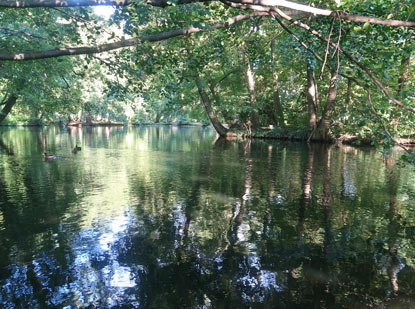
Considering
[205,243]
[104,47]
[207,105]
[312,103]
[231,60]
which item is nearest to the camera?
[205,243]

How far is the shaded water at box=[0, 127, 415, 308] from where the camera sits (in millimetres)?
5074

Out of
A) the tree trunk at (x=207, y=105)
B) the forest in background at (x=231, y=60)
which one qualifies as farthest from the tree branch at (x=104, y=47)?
the tree trunk at (x=207, y=105)

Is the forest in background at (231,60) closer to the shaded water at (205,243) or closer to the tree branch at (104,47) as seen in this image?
the tree branch at (104,47)

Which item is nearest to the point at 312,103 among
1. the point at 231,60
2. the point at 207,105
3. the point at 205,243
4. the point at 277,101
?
the point at 277,101

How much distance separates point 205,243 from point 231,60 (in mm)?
8300

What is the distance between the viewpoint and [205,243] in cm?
703

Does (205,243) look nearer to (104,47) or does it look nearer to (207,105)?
(104,47)

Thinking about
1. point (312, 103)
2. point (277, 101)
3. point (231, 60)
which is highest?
point (277, 101)

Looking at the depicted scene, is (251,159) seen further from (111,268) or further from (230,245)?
(111,268)

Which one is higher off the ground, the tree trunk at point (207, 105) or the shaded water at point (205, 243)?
the tree trunk at point (207, 105)

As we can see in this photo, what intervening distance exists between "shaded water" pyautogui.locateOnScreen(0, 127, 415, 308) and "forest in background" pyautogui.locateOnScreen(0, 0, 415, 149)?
247 cm

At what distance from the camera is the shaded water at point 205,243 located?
5074 mm

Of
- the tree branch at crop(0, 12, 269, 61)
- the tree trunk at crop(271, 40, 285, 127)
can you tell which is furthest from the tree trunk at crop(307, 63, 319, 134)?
the tree branch at crop(0, 12, 269, 61)

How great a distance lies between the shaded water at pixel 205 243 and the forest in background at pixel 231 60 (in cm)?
247
